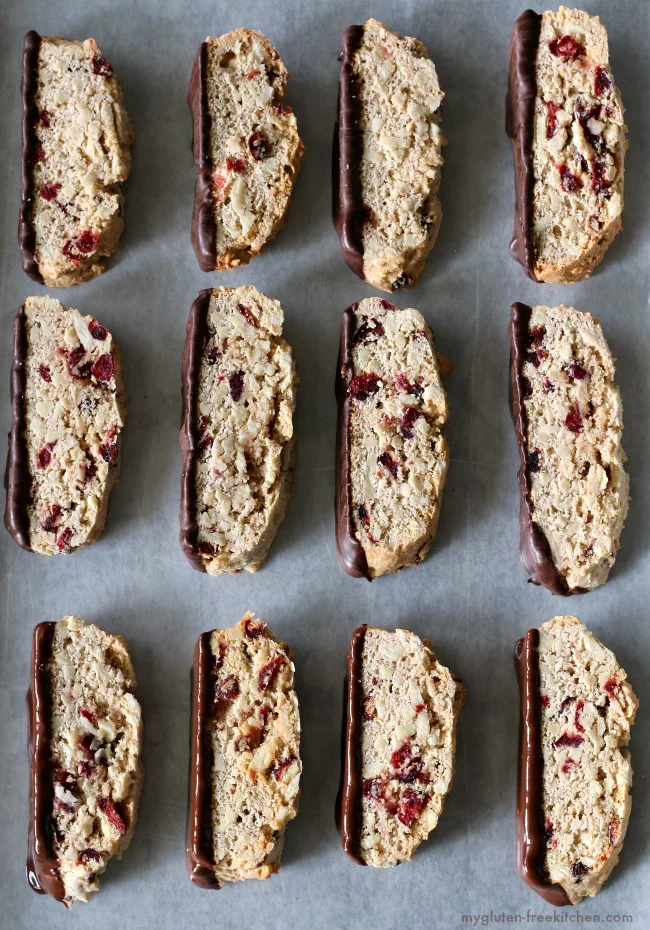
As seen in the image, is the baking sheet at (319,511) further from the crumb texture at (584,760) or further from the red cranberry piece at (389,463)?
the red cranberry piece at (389,463)

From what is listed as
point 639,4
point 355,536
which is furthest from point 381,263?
point 639,4

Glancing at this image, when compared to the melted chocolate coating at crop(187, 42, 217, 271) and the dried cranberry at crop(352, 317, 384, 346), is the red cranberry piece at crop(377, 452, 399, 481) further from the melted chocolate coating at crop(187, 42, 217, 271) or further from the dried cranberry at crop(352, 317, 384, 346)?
the melted chocolate coating at crop(187, 42, 217, 271)

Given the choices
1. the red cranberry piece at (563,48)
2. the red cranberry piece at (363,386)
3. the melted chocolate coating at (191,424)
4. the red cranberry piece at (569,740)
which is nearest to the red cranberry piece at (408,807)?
the red cranberry piece at (569,740)

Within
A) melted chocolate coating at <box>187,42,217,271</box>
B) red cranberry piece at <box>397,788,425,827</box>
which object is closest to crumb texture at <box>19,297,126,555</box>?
melted chocolate coating at <box>187,42,217,271</box>

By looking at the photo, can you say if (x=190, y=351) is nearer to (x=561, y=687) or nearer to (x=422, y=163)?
(x=422, y=163)

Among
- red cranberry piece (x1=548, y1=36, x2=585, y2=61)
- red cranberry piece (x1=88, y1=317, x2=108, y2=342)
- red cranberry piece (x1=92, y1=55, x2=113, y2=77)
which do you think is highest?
red cranberry piece (x1=92, y1=55, x2=113, y2=77)

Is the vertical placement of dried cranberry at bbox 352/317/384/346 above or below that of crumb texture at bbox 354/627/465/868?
above
